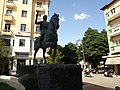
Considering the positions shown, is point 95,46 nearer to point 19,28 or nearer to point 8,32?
point 19,28

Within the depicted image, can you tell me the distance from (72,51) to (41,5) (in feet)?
58.6

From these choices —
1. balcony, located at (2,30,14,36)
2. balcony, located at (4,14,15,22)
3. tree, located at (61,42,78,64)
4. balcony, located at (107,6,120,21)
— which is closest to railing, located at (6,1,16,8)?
balcony, located at (4,14,15,22)

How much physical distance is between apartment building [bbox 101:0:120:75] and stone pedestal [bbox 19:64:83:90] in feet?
68.8

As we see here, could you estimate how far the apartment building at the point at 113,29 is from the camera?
2949 centimetres

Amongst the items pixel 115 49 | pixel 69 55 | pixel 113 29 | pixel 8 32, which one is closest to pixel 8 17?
pixel 8 32

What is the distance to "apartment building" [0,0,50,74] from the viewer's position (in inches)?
1201

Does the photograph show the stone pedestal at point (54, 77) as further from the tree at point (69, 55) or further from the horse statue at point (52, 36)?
the tree at point (69, 55)

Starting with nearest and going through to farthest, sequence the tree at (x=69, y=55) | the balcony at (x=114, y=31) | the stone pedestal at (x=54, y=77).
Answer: the stone pedestal at (x=54, y=77), the balcony at (x=114, y=31), the tree at (x=69, y=55)

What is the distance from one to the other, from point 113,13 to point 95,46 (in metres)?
11.4

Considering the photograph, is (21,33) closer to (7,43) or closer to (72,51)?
(7,43)

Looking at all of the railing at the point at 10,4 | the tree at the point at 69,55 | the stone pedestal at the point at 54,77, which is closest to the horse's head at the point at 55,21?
the stone pedestal at the point at 54,77

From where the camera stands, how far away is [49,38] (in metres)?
8.94

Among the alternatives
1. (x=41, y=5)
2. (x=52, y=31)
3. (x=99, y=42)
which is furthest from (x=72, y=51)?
(x=52, y=31)

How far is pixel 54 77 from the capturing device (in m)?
7.93
